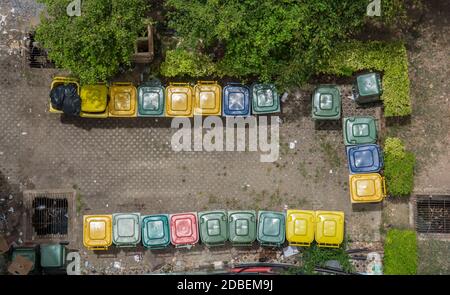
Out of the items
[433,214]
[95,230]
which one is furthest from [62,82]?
[433,214]

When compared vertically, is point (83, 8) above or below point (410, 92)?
above

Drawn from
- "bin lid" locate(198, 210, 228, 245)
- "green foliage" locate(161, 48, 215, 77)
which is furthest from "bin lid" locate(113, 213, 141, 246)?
"green foliage" locate(161, 48, 215, 77)

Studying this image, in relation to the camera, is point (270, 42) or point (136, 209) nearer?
point (270, 42)

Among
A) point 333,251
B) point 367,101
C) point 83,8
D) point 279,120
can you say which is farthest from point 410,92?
point 83,8

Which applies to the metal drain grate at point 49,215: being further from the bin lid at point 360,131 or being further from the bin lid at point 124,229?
the bin lid at point 360,131

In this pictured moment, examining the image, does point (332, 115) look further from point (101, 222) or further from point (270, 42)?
point (101, 222)

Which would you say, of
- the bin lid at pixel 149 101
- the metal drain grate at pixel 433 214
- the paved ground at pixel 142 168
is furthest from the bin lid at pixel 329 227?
the bin lid at pixel 149 101
